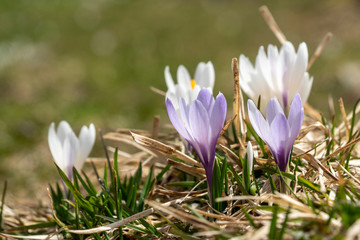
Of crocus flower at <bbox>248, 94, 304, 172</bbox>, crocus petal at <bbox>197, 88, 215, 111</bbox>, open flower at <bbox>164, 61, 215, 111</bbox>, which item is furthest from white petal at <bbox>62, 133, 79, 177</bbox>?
crocus flower at <bbox>248, 94, 304, 172</bbox>

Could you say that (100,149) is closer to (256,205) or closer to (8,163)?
(8,163)

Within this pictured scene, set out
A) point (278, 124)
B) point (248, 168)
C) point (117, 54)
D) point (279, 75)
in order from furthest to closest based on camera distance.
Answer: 1. point (117, 54)
2. point (279, 75)
3. point (248, 168)
4. point (278, 124)

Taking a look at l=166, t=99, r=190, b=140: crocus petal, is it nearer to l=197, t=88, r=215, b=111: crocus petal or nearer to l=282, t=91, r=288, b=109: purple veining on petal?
l=197, t=88, r=215, b=111: crocus petal

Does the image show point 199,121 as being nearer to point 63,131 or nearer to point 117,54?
point 63,131

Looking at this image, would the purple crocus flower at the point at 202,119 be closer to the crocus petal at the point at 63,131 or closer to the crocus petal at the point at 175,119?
the crocus petal at the point at 175,119

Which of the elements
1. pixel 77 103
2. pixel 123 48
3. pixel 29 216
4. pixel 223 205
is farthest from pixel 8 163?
pixel 123 48

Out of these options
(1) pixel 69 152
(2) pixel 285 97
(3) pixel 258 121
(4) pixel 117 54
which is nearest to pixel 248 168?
(3) pixel 258 121
